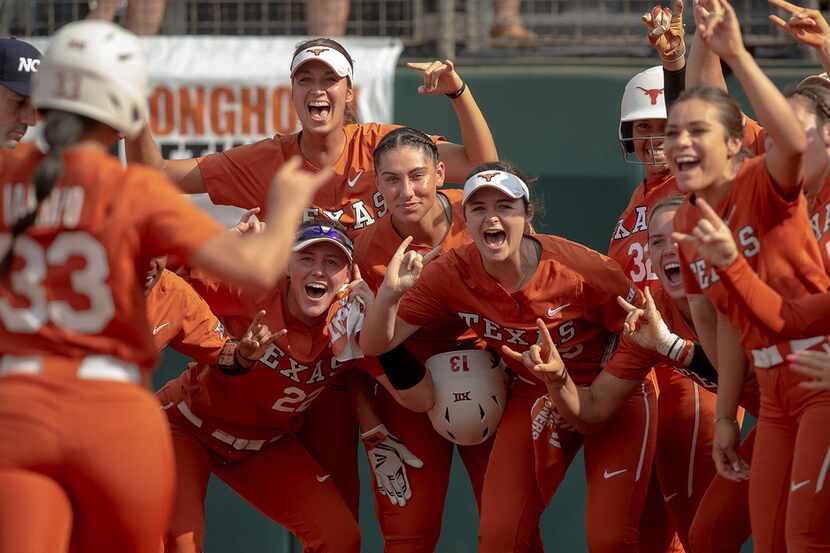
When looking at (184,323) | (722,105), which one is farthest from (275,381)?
(722,105)

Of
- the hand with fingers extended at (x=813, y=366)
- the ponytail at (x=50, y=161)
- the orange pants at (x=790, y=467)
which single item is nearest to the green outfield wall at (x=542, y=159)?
the orange pants at (x=790, y=467)

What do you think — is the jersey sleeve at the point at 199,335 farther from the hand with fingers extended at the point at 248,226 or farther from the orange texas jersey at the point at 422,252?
the orange texas jersey at the point at 422,252

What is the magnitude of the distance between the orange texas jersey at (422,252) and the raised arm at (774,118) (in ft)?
5.90

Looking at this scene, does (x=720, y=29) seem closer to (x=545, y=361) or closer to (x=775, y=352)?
(x=775, y=352)

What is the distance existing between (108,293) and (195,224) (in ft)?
0.92

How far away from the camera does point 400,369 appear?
18.9 feet

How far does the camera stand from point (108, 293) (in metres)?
3.59

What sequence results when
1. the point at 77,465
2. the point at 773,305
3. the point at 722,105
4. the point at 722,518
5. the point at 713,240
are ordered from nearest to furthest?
the point at 77,465
the point at 713,240
the point at 773,305
the point at 722,105
the point at 722,518

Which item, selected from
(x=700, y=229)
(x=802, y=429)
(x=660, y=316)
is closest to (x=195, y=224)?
(x=700, y=229)

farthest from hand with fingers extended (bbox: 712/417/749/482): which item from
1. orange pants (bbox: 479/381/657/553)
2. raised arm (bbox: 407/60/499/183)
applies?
raised arm (bbox: 407/60/499/183)

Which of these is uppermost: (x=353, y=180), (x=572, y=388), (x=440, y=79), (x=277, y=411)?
(x=440, y=79)

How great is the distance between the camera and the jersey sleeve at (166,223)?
3559mm

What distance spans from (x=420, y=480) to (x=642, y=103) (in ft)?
6.42

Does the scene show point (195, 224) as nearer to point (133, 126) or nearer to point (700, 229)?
point (133, 126)
